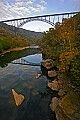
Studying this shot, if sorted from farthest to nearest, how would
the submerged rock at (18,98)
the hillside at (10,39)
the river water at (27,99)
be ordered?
the hillside at (10,39) < the submerged rock at (18,98) < the river water at (27,99)

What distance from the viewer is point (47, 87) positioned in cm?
2202

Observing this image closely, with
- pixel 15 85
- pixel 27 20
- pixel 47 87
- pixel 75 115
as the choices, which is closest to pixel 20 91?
pixel 15 85

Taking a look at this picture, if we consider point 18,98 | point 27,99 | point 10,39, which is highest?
point 10,39

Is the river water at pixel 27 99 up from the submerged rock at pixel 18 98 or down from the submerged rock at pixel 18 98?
down

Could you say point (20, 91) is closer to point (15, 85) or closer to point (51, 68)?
point (15, 85)

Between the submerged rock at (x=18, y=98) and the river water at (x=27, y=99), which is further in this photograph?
the submerged rock at (x=18, y=98)

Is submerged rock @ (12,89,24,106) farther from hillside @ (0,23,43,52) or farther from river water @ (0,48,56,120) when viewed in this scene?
hillside @ (0,23,43,52)

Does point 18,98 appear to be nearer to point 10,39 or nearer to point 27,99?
point 27,99

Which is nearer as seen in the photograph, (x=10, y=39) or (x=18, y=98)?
(x=18, y=98)

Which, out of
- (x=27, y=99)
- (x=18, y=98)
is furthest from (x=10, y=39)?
(x=27, y=99)

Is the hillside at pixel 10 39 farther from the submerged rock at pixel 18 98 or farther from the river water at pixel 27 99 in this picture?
the submerged rock at pixel 18 98

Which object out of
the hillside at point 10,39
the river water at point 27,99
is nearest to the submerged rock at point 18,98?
the river water at point 27,99

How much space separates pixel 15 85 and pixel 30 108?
24.0ft

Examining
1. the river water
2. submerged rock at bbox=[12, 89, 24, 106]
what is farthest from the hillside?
submerged rock at bbox=[12, 89, 24, 106]
